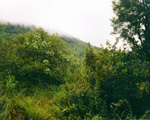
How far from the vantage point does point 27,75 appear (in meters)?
13.8

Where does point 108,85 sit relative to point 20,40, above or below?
below

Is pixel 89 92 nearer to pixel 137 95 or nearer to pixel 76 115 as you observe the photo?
pixel 76 115

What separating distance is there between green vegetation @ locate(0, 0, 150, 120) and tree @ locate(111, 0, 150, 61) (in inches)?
11.6

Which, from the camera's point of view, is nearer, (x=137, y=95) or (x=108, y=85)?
(x=137, y=95)

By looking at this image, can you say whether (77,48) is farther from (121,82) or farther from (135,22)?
(121,82)

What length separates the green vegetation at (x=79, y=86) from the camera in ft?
26.5

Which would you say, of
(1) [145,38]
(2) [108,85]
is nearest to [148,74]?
(2) [108,85]

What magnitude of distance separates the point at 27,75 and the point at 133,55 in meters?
11.1

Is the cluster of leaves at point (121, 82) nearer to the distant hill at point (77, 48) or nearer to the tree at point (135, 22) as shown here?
the tree at point (135, 22)

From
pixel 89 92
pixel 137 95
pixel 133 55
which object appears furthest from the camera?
pixel 133 55

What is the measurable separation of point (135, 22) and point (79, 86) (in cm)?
896

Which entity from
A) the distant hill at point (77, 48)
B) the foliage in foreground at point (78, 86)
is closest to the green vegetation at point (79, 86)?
the foliage in foreground at point (78, 86)

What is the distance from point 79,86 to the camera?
9867 millimetres

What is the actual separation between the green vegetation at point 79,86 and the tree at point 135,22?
0.29 m
